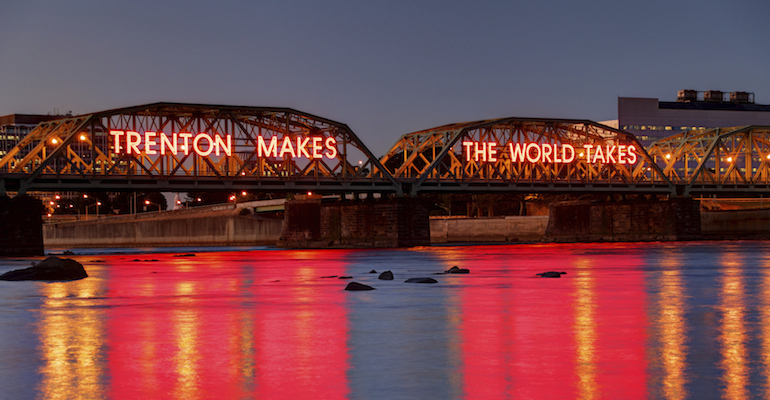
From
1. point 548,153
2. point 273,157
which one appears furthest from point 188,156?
point 548,153

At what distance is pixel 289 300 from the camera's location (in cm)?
2734

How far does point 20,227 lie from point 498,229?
7392 cm

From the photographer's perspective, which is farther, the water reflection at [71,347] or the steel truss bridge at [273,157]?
the steel truss bridge at [273,157]

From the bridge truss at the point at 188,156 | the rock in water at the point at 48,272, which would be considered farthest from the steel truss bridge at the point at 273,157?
the rock in water at the point at 48,272

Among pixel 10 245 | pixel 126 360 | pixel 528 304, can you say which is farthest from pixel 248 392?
pixel 10 245

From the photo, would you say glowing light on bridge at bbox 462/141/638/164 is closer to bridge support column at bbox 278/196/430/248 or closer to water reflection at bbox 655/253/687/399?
bridge support column at bbox 278/196/430/248

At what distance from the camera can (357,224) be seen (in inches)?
3841

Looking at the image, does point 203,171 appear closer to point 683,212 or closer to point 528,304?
point 683,212

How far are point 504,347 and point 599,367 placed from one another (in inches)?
103

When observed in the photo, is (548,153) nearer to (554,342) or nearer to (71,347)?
(554,342)

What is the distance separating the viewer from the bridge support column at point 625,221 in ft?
367

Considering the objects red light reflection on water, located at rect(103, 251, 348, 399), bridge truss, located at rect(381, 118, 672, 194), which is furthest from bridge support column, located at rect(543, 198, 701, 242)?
red light reflection on water, located at rect(103, 251, 348, 399)

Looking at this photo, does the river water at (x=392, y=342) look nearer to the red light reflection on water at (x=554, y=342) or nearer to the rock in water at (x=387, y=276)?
the red light reflection on water at (x=554, y=342)

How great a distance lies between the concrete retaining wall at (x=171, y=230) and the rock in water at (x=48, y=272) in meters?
97.0
